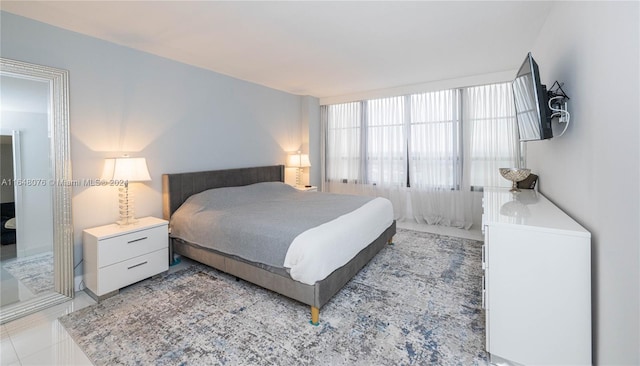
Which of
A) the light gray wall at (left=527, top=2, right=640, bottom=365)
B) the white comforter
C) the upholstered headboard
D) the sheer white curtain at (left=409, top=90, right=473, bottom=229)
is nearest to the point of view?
the light gray wall at (left=527, top=2, right=640, bottom=365)

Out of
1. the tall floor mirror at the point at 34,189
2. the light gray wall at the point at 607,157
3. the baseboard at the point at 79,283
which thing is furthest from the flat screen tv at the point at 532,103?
the baseboard at the point at 79,283

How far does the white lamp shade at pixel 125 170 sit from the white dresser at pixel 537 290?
3077mm

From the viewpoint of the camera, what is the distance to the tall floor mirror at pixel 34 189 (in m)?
2.29

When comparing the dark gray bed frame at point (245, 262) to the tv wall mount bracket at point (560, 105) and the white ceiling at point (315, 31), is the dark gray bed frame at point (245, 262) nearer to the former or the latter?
the white ceiling at point (315, 31)

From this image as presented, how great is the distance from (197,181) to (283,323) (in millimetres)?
2317

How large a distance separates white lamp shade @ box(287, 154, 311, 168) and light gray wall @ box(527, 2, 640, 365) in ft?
12.9

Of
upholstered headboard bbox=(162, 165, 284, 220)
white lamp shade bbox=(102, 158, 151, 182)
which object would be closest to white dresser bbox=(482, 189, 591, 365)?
white lamp shade bbox=(102, 158, 151, 182)

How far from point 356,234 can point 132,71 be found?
305 centimetres

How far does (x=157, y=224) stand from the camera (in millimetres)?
2852

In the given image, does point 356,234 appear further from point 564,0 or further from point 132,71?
point 132,71

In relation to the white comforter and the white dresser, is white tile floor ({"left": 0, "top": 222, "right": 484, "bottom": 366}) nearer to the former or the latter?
the white comforter

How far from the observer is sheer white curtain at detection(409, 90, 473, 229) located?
182 inches

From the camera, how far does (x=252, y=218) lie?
9.04 feet

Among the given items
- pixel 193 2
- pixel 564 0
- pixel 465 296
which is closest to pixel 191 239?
pixel 193 2
